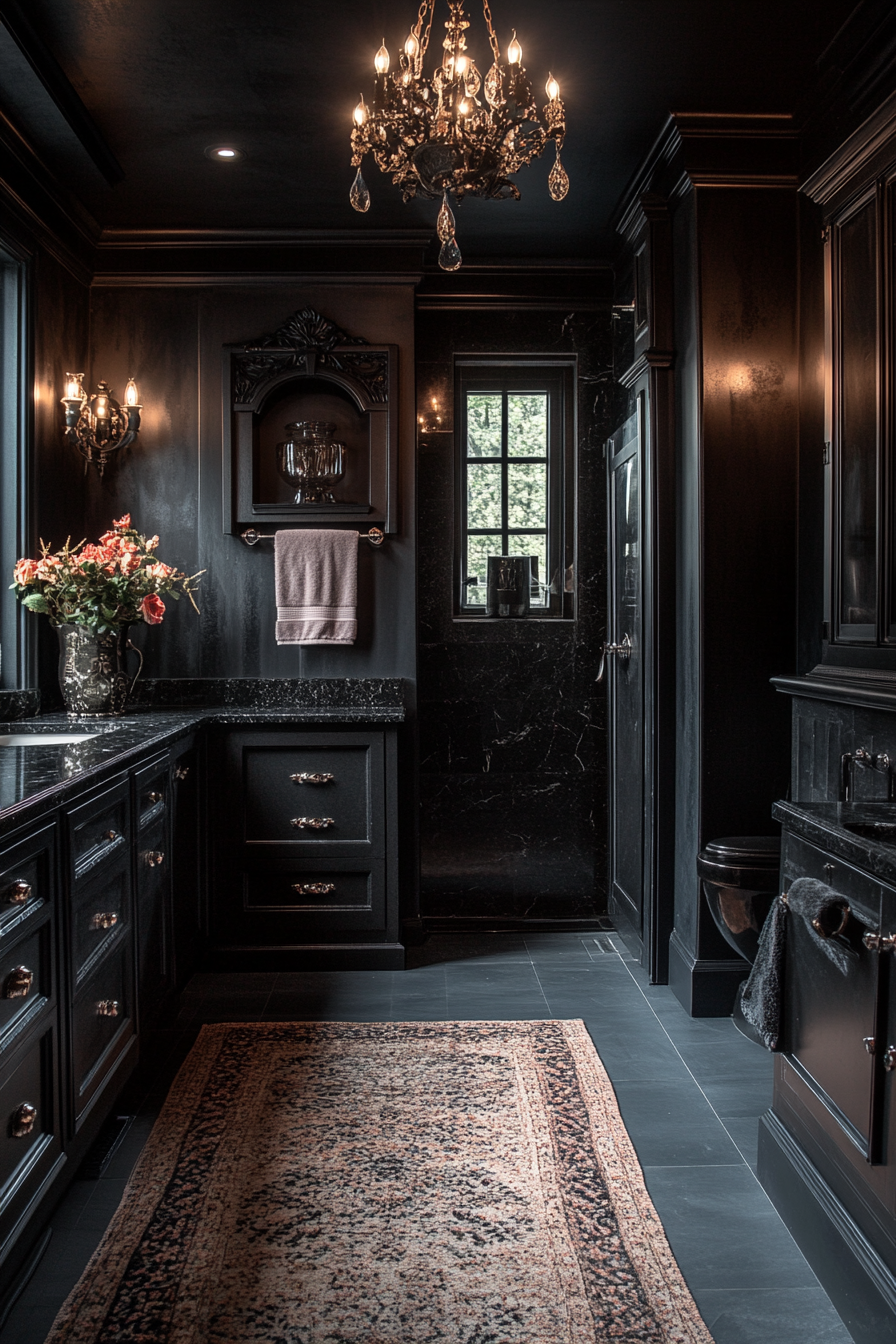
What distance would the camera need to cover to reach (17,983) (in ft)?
5.54

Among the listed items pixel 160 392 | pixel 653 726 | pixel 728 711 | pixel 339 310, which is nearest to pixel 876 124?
pixel 728 711

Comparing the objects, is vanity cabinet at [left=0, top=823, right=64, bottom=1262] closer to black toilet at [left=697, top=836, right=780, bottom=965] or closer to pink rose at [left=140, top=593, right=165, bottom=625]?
pink rose at [left=140, top=593, right=165, bottom=625]

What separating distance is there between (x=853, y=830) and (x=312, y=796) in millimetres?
2097

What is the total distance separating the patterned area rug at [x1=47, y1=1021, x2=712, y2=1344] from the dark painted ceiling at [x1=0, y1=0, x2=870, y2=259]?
2633 millimetres

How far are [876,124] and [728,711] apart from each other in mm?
1544

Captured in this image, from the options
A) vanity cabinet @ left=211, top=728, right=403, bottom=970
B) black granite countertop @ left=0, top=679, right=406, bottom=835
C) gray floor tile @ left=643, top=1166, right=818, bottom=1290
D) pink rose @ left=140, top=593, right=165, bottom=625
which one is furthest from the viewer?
vanity cabinet @ left=211, top=728, right=403, bottom=970

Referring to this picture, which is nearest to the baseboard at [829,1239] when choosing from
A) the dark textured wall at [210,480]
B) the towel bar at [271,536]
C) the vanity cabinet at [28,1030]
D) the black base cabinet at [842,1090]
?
the black base cabinet at [842,1090]

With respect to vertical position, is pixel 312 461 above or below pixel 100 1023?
above

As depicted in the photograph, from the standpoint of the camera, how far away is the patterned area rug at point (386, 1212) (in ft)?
5.44

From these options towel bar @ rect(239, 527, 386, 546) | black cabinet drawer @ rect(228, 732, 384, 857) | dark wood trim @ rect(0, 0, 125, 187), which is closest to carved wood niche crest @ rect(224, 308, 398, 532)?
towel bar @ rect(239, 527, 386, 546)

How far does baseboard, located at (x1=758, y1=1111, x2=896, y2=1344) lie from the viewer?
1510mm

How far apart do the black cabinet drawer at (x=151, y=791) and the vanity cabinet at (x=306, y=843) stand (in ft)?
2.00

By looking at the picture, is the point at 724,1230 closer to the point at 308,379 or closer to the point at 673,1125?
the point at 673,1125

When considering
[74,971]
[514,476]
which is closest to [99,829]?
[74,971]
